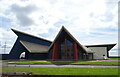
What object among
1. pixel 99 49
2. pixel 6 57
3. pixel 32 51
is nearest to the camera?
pixel 32 51

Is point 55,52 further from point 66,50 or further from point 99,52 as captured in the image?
point 99,52

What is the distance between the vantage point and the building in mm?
43175

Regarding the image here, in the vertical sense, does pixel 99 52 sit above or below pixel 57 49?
below

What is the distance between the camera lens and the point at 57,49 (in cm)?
4403

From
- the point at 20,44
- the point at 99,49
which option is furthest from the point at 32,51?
the point at 99,49

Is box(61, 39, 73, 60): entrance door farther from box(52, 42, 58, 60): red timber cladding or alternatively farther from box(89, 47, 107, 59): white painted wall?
box(89, 47, 107, 59): white painted wall

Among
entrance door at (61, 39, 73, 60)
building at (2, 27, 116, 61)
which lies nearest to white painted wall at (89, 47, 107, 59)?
building at (2, 27, 116, 61)

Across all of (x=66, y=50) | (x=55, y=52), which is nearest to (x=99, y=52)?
(x=66, y=50)

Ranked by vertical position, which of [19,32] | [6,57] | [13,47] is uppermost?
[19,32]

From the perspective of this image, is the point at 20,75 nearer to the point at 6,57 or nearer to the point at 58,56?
the point at 58,56

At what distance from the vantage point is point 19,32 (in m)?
56.2

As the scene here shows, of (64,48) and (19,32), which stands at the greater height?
(19,32)

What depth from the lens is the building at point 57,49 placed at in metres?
43.2

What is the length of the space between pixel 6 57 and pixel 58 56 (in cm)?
2012
